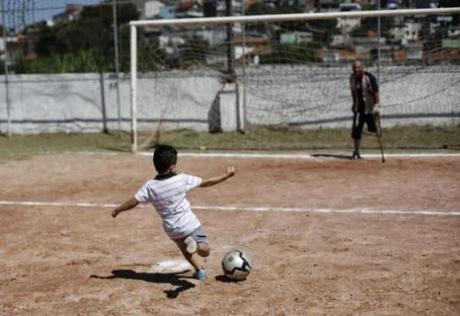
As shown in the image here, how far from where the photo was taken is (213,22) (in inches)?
598

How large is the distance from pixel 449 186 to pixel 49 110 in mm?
13228

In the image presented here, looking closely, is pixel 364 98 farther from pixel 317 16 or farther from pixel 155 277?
pixel 155 277

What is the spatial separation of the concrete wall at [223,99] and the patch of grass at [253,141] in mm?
341

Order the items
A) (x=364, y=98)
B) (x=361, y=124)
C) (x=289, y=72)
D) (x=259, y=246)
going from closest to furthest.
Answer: (x=259, y=246) → (x=364, y=98) → (x=361, y=124) → (x=289, y=72)

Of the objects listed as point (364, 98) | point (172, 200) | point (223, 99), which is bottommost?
point (172, 200)

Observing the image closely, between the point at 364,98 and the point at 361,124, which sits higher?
the point at 364,98

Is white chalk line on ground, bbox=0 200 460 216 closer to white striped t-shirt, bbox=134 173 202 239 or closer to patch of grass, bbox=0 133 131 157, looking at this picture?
white striped t-shirt, bbox=134 173 202 239

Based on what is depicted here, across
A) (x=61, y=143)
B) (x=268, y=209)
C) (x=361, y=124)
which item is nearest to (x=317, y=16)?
(x=361, y=124)

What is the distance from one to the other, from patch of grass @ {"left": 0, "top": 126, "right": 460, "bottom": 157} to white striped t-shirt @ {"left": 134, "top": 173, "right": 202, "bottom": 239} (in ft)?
33.0

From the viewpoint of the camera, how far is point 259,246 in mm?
7242

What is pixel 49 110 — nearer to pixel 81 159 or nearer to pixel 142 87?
pixel 142 87

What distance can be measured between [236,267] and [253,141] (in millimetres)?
11169

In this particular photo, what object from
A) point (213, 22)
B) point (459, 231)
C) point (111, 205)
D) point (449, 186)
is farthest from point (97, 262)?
point (213, 22)

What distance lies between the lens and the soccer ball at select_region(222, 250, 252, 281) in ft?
19.6
